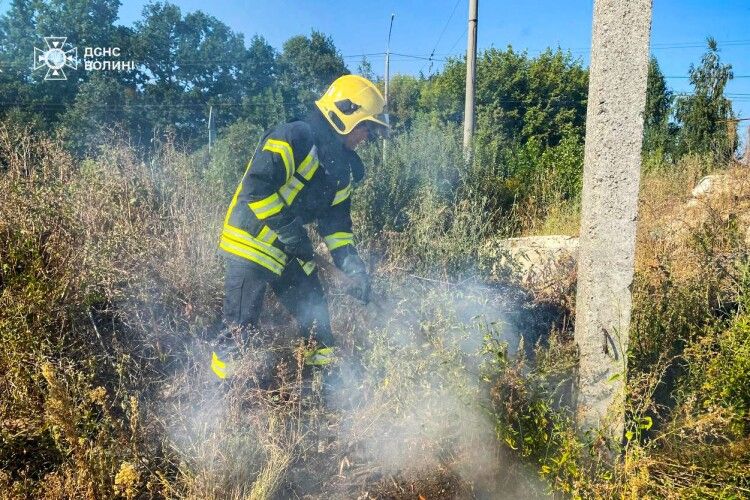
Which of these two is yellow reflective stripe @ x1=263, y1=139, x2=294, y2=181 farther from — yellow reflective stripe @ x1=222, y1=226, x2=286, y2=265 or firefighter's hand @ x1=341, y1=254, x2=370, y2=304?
firefighter's hand @ x1=341, y1=254, x2=370, y2=304

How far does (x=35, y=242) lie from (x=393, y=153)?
4.14m

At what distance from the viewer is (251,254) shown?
3029mm

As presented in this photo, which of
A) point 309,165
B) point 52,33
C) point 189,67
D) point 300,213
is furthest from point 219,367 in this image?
point 52,33

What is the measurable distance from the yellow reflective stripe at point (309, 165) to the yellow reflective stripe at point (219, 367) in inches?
49.0

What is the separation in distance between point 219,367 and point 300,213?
1.12 metres

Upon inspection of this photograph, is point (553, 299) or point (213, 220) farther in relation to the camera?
point (213, 220)

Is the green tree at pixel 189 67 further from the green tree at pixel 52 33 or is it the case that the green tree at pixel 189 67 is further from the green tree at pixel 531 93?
the green tree at pixel 531 93

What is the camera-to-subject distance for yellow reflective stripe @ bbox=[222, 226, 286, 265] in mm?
3031

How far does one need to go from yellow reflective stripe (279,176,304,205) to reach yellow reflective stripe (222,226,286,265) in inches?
11.9

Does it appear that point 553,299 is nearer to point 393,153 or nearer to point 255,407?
point 255,407

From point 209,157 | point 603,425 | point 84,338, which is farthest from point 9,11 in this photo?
point 603,425

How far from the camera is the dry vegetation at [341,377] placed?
2.25 meters

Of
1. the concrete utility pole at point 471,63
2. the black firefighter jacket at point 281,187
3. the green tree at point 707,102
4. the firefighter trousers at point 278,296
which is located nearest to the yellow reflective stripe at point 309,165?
the black firefighter jacket at point 281,187

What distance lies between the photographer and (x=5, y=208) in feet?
10.4
